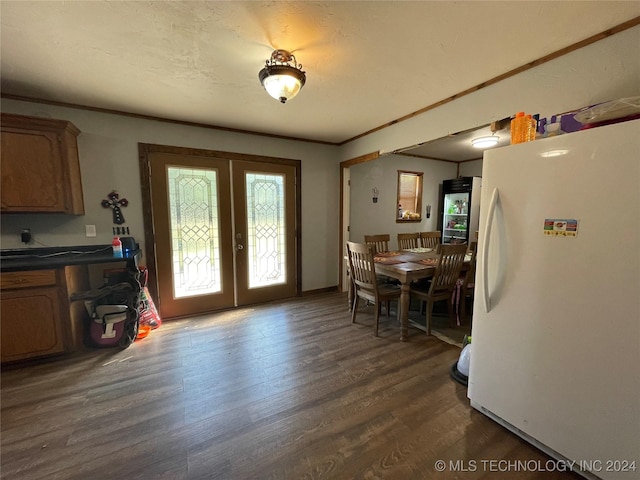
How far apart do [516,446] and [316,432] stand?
117 centimetres

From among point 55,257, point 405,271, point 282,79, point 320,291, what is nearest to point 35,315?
point 55,257

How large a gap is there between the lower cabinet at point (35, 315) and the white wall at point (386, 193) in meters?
3.64

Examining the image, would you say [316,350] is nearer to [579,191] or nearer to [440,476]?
[440,476]

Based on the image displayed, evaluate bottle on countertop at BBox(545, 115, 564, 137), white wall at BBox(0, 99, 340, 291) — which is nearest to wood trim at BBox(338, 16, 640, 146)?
bottle on countertop at BBox(545, 115, 564, 137)

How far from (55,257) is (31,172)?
79cm

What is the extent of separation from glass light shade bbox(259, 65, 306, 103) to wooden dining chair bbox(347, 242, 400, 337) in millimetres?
1571

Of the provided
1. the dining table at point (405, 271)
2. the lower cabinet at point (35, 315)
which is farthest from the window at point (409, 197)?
the lower cabinet at point (35, 315)

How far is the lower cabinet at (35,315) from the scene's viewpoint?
210cm

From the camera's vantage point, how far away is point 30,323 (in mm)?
2170

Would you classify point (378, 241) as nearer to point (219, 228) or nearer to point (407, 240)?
point (407, 240)

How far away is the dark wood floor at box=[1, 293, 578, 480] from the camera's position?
1.37 meters

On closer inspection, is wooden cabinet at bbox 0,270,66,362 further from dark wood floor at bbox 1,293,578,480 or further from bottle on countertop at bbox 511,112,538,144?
bottle on countertop at bbox 511,112,538,144

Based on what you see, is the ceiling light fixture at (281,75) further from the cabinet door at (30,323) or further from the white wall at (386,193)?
the white wall at (386,193)

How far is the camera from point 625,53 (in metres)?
1.47
